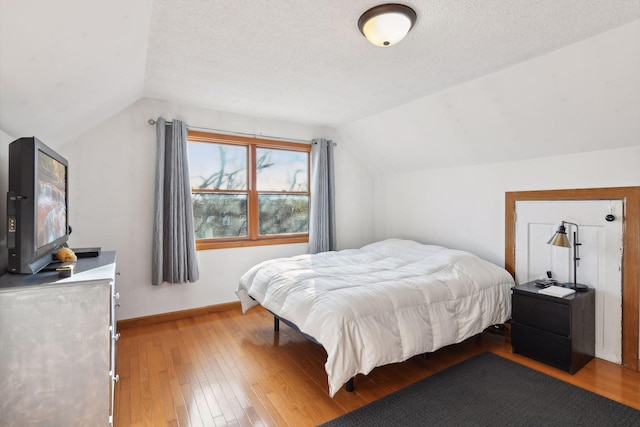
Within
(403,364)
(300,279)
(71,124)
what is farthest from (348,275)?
(71,124)

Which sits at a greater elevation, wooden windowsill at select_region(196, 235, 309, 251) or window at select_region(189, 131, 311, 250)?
window at select_region(189, 131, 311, 250)

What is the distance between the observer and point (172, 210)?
139 inches

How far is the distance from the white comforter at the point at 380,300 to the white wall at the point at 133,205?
749mm

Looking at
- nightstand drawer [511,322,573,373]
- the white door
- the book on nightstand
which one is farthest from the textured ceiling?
nightstand drawer [511,322,573,373]

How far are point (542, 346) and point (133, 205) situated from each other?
3.98m

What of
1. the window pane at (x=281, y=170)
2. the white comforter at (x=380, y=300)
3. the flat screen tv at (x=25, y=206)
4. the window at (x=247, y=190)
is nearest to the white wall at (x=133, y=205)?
the window at (x=247, y=190)

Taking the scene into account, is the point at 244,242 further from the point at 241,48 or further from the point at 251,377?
the point at 241,48

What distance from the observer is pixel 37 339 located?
1512 mm

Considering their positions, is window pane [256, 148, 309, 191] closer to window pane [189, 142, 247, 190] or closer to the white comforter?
window pane [189, 142, 247, 190]

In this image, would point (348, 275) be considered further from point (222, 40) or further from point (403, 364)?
point (222, 40)

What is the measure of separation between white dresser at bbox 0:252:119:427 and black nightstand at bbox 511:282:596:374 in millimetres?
2948

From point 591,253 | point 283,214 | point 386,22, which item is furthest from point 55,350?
point 591,253

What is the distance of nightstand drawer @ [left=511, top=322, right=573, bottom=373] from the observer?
2.53 meters

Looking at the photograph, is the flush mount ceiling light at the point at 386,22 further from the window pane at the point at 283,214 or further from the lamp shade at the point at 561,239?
the window pane at the point at 283,214
